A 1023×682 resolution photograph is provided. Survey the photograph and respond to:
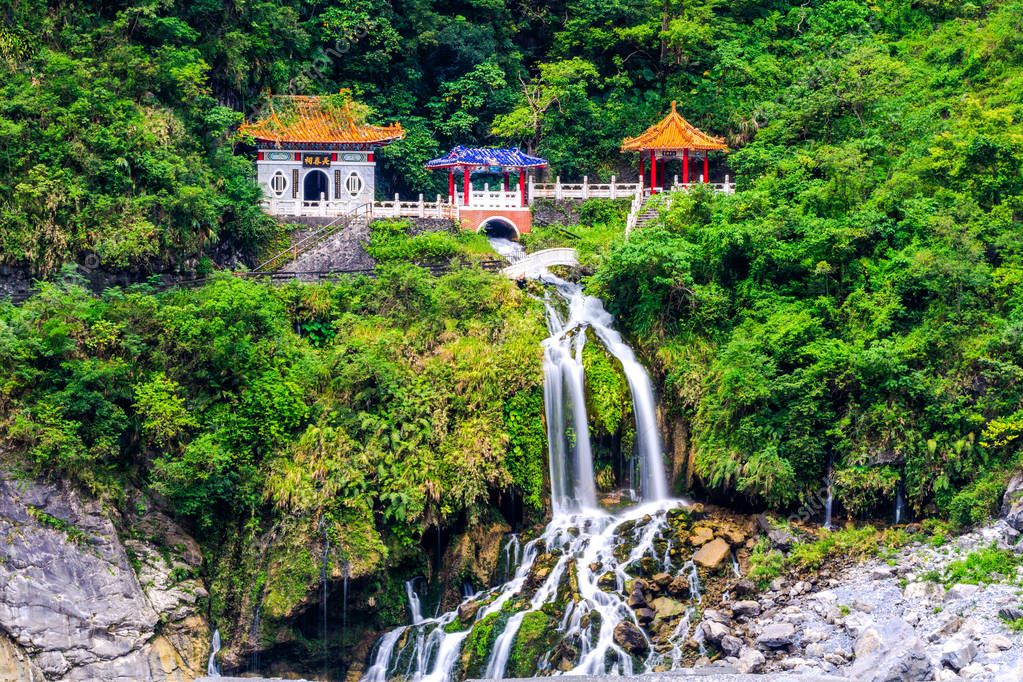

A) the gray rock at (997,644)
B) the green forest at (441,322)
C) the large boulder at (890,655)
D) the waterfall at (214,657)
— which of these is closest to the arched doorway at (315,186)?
the green forest at (441,322)

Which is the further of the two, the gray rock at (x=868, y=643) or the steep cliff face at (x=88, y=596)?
the steep cliff face at (x=88, y=596)

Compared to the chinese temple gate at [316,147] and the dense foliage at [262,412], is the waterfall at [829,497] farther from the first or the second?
the chinese temple gate at [316,147]

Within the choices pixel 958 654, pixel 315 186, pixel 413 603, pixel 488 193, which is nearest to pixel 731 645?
pixel 958 654

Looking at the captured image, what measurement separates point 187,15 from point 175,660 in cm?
1845

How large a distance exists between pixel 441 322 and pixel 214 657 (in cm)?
881

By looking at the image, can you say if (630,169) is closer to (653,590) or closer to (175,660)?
(653,590)

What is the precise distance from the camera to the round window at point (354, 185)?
3884 cm

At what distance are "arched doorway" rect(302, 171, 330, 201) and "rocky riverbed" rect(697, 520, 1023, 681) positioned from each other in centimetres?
1898

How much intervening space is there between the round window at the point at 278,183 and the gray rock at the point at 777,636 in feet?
66.4

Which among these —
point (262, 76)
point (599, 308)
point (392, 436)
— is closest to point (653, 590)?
point (392, 436)

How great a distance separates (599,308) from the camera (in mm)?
32656

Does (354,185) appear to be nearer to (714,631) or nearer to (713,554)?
(713,554)

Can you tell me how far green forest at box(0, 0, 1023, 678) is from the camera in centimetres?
2686

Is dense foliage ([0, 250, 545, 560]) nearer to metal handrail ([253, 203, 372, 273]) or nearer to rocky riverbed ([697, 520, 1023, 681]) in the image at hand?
metal handrail ([253, 203, 372, 273])
